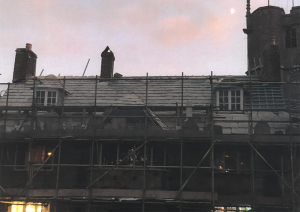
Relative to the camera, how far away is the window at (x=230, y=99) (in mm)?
23969

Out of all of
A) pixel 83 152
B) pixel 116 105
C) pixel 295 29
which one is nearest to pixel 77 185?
pixel 83 152

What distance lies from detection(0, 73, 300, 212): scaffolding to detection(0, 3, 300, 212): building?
52 mm

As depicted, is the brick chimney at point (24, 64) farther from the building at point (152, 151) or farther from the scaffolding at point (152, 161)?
the scaffolding at point (152, 161)

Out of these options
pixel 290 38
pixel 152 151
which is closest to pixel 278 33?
pixel 290 38

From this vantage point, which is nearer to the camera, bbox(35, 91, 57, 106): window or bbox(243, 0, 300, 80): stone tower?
bbox(35, 91, 57, 106): window

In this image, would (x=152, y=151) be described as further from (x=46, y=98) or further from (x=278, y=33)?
(x=278, y=33)

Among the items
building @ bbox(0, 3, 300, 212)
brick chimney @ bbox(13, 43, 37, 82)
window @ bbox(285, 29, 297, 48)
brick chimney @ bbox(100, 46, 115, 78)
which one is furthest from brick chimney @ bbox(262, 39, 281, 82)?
brick chimney @ bbox(13, 43, 37, 82)

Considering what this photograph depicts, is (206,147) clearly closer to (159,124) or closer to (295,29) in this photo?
(159,124)

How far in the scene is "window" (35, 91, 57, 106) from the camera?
24594mm

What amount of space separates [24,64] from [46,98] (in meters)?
5.64

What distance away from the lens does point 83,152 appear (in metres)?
22.0

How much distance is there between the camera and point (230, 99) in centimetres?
2408

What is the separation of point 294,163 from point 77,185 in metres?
11.7

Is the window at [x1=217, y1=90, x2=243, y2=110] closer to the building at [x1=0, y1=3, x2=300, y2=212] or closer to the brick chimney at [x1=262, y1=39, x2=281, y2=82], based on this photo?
the building at [x1=0, y1=3, x2=300, y2=212]
